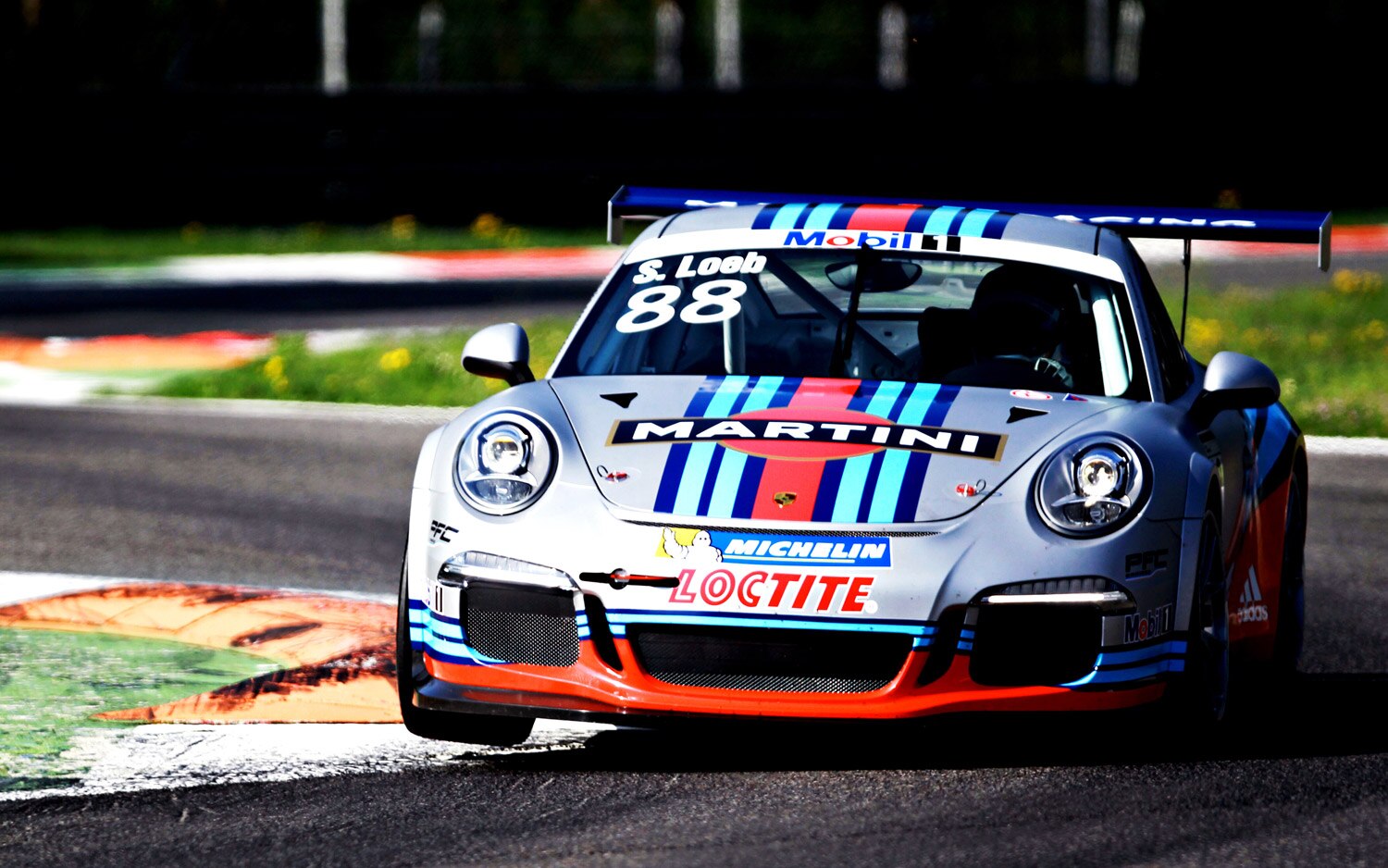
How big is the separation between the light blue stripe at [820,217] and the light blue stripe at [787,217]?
40 mm

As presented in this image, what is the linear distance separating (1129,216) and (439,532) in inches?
93.3

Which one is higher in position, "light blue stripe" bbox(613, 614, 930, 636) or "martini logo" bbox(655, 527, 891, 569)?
"martini logo" bbox(655, 527, 891, 569)

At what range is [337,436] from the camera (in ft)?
38.2

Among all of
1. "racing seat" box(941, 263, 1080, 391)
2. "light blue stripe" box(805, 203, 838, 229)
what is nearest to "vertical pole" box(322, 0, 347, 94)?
"light blue stripe" box(805, 203, 838, 229)

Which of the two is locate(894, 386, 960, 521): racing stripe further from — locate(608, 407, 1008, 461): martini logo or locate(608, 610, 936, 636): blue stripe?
locate(608, 610, 936, 636): blue stripe

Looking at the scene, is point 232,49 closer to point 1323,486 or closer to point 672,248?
point 1323,486

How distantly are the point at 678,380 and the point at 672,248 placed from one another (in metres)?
0.79

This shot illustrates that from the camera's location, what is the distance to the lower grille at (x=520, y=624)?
4.93 meters

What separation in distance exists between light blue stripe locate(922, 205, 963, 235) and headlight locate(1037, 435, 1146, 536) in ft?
3.85

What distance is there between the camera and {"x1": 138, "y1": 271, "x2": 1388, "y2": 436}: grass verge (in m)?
12.9

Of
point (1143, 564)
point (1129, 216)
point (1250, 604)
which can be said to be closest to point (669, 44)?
point (1129, 216)

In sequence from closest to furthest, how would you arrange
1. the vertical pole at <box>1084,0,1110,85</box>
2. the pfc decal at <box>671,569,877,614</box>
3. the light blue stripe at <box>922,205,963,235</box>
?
the pfc decal at <box>671,569,877,614</box>
the light blue stripe at <box>922,205,963,235</box>
the vertical pole at <box>1084,0,1110,85</box>

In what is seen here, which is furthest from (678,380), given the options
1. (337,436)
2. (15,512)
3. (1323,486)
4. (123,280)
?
(123,280)

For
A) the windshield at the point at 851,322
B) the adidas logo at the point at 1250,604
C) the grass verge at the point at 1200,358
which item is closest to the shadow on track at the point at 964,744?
the adidas logo at the point at 1250,604
